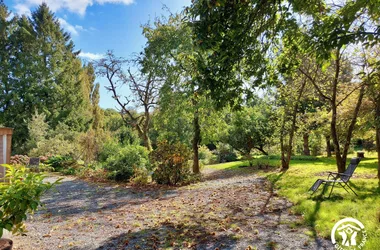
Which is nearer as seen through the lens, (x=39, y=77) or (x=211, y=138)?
(x=211, y=138)

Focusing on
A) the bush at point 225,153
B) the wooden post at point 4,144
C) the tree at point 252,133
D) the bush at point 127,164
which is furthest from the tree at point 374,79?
the bush at point 225,153

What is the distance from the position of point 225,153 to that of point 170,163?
44.8 feet

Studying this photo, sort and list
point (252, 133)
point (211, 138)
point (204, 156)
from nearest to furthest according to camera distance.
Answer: point (211, 138), point (252, 133), point (204, 156)

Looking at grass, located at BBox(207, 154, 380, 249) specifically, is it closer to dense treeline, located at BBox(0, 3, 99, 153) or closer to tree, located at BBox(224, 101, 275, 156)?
tree, located at BBox(224, 101, 275, 156)

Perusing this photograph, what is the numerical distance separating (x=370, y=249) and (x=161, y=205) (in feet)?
14.9

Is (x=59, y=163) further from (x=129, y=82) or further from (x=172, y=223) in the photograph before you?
(x=172, y=223)

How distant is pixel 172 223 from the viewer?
4.78 meters

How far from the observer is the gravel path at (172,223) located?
12.1 ft

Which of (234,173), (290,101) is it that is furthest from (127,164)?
(290,101)

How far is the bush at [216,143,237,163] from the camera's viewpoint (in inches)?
881

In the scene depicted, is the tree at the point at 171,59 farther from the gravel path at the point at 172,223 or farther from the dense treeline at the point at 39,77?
the dense treeline at the point at 39,77

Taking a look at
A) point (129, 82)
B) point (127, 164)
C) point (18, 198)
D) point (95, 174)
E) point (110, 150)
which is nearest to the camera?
point (18, 198)

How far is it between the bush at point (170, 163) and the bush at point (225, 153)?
12.7 m

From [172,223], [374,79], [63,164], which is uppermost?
[374,79]
